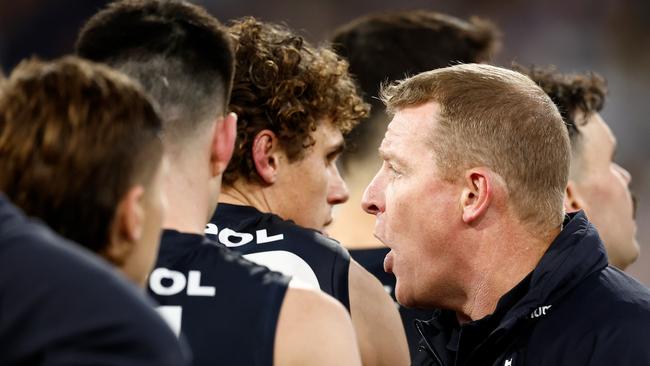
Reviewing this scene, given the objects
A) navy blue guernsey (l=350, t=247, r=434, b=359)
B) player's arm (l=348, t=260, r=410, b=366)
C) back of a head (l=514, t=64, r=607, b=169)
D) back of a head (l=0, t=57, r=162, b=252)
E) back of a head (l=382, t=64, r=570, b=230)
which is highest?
back of a head (l=0, t=57, r=162, b=252)

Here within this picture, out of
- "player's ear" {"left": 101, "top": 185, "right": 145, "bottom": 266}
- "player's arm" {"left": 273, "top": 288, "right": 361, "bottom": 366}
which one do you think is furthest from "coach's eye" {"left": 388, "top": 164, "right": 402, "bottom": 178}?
"player's ear" {"left": 101, "top": 185, "right": 145, "bottom": 266}

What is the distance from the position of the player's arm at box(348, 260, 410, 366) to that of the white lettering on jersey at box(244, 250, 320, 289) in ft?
0.43

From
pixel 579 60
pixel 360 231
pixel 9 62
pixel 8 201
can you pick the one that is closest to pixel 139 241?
pixel 8 201

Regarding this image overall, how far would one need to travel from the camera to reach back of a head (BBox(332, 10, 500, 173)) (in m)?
4.43

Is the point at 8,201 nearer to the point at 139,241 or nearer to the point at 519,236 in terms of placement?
the point at 139,241

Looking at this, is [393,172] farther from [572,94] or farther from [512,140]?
[572,94]

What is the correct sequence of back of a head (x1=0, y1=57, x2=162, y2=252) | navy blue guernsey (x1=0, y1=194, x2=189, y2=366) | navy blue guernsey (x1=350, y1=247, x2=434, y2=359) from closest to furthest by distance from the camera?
1. navy blue guernsey (x1=0, y1=194, x2=189, y2=366)
2. back of a head (x1=0, y1=57, x2=162, y2=252)
3. navy blue guernsey (x1=350, y1=247, x2=434, y2=359)

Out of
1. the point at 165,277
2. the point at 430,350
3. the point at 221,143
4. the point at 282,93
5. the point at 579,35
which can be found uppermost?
the point at 221,143

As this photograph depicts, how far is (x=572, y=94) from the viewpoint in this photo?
14.5 ft

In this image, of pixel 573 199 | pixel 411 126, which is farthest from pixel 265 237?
pixel 573 199

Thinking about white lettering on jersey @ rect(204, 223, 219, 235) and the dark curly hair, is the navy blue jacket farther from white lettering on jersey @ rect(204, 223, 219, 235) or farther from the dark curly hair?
the dark curly hair

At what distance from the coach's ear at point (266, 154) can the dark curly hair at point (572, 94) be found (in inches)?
60.0

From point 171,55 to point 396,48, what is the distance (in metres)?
2.33

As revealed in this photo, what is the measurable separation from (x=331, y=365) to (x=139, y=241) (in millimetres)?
680
